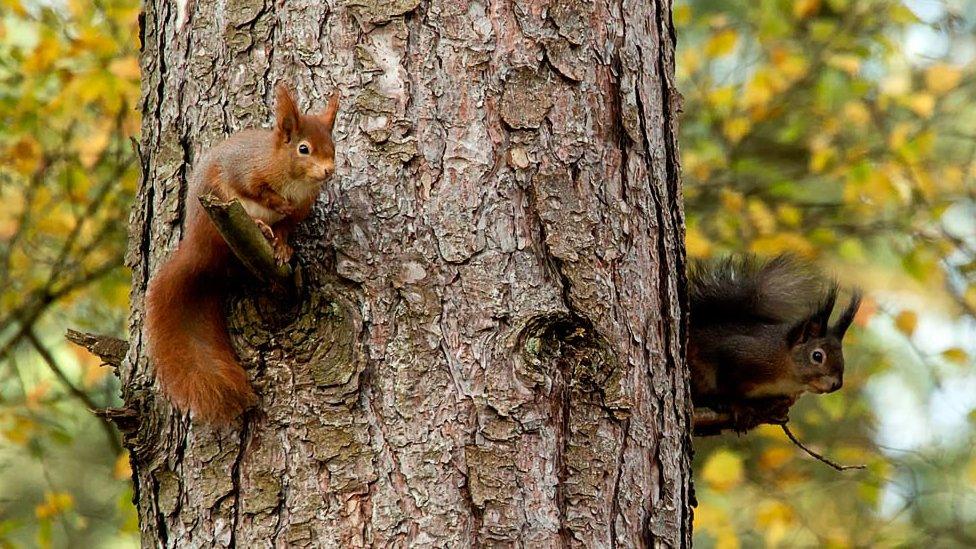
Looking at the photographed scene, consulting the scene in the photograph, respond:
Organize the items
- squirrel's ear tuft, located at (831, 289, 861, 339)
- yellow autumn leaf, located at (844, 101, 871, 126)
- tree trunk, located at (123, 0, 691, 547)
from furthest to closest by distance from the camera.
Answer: yellow autumn leaf, located at (844, 101, 871, 126) < squirrel's ear tuft, located at (831, 289, 861, 339) < tree trunk, located at (123, 0, 691, 547)

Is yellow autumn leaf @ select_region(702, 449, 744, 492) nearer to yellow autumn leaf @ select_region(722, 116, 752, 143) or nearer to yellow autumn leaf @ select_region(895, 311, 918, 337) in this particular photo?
yellow autumn leaf @ select_region(895, 311, 918, 337)

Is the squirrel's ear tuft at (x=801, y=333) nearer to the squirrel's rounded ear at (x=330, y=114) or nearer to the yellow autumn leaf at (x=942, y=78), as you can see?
the squirrel's rounded ear at (x=330, y=114)

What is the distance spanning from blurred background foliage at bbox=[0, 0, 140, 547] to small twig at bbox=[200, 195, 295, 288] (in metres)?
2.21

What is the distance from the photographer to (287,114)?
1.36 m

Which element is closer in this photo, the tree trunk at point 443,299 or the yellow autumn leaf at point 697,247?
the tree trunk at point 443,299

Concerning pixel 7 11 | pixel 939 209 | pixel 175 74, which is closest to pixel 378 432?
pixel 175 74

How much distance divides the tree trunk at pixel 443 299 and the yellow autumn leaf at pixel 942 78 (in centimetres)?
296

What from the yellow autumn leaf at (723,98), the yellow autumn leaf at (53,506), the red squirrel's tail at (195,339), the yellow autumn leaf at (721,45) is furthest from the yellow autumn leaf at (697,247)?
the red squirrel's tail at (195,339)

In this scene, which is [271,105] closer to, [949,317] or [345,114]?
[345,114]

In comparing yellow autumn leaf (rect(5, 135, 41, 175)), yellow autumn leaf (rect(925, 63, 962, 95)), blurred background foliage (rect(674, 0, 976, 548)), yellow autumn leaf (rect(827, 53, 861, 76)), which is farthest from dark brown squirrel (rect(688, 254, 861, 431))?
yellow autumn leaf (rect(5, 135, 41, 175))

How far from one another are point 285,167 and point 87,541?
3.92 meters

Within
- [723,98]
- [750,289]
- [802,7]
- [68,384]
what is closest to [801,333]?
[750,289]

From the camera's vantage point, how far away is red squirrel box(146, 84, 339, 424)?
134cm

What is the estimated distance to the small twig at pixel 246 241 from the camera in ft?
3.95
